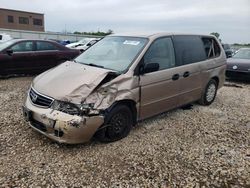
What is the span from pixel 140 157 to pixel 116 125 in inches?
25.7

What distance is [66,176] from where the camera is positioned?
3.29m

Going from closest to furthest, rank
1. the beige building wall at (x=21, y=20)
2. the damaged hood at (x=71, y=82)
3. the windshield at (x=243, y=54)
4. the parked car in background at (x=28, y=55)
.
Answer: the damaged hood at (x=71, y=82) < the parked car in background at (x=28, y=55) < the windshield at (x=243, y=54) < the beige building wall at (x=21, y=20)

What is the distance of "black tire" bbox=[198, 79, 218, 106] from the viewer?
20.9 ft

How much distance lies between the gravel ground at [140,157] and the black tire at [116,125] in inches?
4.4

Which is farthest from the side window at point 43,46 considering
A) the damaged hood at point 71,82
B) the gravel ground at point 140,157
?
the damaged hood at point 71,82

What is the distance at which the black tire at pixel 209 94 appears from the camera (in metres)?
6.38

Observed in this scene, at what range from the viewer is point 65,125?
11.7 ft

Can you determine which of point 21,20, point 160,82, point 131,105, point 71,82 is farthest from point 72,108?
point 21,20

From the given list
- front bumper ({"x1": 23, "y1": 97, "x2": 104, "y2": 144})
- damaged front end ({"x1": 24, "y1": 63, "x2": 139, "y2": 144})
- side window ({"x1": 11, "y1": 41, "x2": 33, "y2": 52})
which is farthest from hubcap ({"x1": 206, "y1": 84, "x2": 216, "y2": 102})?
side window ({"x1": 11, "y1": 41, "x2": 33, "y2": 52})

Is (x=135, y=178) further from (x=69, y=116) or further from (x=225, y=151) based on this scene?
(x=225, y=151)

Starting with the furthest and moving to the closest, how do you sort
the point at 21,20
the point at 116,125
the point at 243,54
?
1. the point at 21,20
2. the point at 243,54
3. the point at 116,125

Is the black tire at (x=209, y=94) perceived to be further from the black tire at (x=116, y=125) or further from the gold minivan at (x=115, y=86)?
the black tire at (x=116, y=125)

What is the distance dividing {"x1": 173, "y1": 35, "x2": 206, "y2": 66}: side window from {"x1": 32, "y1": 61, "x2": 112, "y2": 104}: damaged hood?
5.99 ft

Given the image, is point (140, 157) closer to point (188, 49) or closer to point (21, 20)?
point (188, 49)
